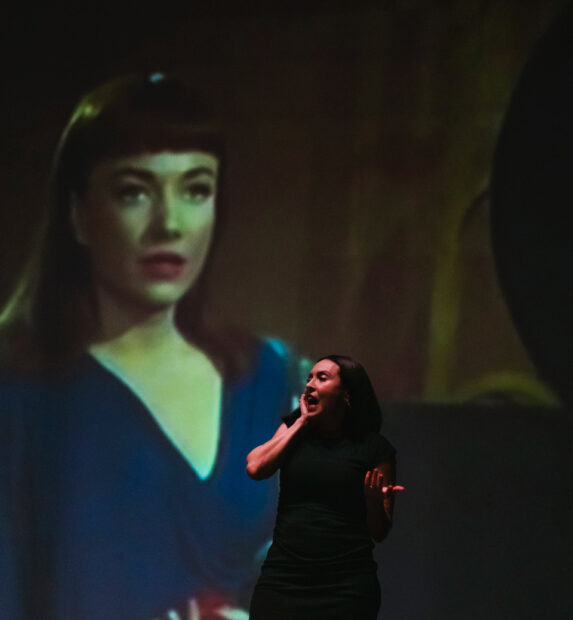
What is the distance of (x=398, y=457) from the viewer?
3.88 metres

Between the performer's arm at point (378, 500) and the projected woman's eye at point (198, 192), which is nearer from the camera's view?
the performer's arm at point (378, 500)

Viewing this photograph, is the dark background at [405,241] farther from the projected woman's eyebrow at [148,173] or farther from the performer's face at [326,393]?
the performer's face at [326,393]

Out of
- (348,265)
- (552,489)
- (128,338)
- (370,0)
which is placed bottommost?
(552,489)

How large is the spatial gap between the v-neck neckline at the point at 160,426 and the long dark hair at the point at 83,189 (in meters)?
0.16

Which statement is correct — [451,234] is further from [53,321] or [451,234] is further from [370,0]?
[53,321]

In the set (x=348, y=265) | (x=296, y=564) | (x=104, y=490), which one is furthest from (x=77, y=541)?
(x=296, y=564)

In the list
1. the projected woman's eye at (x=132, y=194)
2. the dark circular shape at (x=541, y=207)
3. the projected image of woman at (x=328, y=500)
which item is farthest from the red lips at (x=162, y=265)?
the projected image of woman at (x=328, y=500)

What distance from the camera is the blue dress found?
404 centimetres

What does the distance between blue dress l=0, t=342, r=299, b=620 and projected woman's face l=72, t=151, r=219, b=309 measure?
408 millimetres

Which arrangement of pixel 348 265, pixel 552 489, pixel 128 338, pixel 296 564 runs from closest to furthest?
pixel 296 564, pixel 552 489, pixel 348 265, pixel 128 338

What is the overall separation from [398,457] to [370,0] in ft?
6.01

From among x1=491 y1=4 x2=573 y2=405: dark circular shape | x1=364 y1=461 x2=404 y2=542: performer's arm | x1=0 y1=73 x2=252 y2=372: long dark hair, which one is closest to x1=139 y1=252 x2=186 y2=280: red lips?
x1=0 y1=73 x2=252 y2=372: long dark hair

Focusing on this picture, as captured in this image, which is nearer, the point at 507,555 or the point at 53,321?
the point at 507,555

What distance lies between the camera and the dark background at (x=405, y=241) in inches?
148
